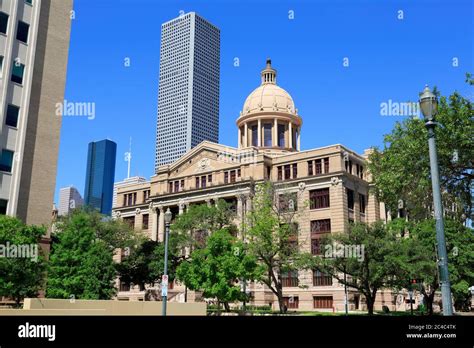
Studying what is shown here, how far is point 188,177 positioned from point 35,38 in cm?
3681

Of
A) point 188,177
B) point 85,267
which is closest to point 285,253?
point 85,267

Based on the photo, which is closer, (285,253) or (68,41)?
(68,41)

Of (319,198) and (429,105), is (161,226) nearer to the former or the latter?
(319,198)

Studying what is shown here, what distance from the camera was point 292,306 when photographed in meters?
61.6

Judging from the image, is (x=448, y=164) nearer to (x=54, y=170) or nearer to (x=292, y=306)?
(x=54, y=170)

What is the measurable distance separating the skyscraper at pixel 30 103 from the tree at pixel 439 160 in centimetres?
2864

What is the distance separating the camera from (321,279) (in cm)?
6088

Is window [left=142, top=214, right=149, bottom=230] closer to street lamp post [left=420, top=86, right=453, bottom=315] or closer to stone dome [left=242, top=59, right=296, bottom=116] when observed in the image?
stone dome [left=242, top=59, right=296, bottom=116]

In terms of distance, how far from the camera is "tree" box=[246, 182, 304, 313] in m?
47.3

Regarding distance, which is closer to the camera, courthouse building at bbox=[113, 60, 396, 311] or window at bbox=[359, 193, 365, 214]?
courthouse building at bbox=[113, 60, 396, 311]

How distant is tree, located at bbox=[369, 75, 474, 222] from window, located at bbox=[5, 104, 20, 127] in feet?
98.8

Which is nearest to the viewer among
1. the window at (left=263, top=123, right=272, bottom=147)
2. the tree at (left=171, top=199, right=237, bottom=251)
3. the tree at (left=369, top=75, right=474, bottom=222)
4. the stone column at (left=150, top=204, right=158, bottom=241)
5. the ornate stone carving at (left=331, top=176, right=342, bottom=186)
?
the tree at (left=369, top=75, right=474, bottom=222)

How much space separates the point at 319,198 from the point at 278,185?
789cm

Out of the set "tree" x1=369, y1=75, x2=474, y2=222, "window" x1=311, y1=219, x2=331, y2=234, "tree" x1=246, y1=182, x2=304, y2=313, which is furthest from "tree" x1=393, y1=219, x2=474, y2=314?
"window" x1=311, y1=219, x2=331, y2=234
